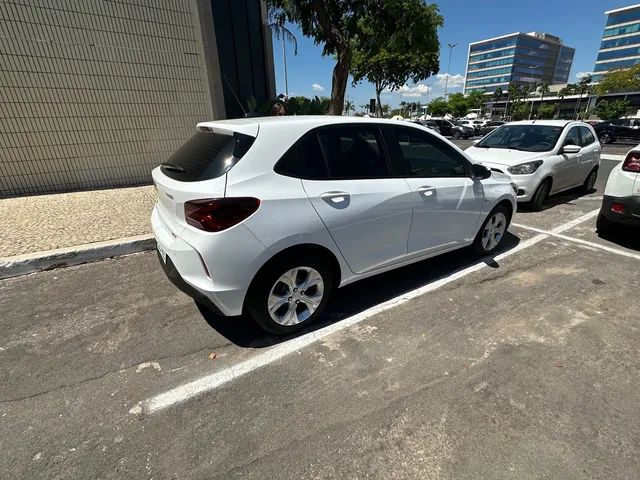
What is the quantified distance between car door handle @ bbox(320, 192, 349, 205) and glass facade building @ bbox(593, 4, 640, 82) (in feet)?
349

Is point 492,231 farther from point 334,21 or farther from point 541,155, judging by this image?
point 334,21

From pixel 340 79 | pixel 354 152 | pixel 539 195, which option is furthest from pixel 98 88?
pixel 539 195

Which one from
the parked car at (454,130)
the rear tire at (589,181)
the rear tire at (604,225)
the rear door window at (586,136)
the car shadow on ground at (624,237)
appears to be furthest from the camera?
the parked car at (454,130)

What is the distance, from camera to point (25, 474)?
1.78 metres

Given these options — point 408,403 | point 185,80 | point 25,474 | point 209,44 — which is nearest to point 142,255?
point 25,474

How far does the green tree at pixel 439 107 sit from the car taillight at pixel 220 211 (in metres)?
85.3

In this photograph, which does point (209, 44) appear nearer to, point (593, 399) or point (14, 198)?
point (14, 198)

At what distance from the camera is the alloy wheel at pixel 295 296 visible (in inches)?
106

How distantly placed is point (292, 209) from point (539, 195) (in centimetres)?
572

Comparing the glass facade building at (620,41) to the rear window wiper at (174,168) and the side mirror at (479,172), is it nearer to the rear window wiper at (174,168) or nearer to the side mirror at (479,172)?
the side mirror at (479,172)

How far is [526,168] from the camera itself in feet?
20.2

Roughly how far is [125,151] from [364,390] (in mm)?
7721

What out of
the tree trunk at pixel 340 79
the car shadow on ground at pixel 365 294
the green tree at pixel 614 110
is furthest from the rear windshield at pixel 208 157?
the green tree at pixel 614 110

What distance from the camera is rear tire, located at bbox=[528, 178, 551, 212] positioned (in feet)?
20.7
